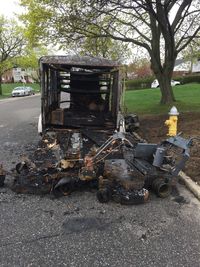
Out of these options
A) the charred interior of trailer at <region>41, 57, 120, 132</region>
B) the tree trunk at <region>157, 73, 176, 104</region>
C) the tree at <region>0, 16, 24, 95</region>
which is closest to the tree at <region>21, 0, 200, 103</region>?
the tree trunk at <region>157, 73, 176, 104</region>

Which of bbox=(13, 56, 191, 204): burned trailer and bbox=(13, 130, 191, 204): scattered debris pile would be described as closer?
bbox=(13, 130, 191, 204): scattered debris pile

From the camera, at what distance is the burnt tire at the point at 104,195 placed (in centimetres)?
526

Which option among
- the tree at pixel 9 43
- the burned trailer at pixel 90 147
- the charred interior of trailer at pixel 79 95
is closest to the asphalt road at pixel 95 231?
the burned trailer at pixel 90 147

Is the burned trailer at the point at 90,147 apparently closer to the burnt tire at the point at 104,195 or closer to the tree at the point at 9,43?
the burnt tire at the point at 104,195

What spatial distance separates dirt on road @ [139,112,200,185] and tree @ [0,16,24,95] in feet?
129

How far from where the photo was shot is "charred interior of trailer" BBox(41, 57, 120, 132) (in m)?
8.58

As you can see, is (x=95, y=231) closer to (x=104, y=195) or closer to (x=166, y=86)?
(x=104, y=195)

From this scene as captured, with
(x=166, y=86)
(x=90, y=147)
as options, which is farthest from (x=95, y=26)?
(x=90, y=147)

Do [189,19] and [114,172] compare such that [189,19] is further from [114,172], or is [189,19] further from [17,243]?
[17,243]

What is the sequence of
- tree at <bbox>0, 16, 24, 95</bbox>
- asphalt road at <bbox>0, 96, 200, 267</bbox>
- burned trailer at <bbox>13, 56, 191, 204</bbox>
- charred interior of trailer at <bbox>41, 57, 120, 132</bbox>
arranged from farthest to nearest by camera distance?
tree at <bbox>0, 16, 24, 95</bbox> → charred interior of trailer at <bbox>41, 57, 120, 132</bbox> → burned trailer at <bbox>13, 56, 191, 204</bbox> → asphalt road at <bbox>0, 96, 200, 267</bbox>

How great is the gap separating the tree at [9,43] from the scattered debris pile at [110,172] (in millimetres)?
45084

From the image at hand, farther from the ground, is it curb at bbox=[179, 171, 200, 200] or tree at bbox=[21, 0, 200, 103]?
tree at bbox=[21, 0, 200, 103]

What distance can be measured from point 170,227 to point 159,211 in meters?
0.50

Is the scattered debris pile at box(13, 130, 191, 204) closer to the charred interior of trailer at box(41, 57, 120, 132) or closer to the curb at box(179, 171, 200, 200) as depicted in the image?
the curb at box(179, 171, 200, 200)
